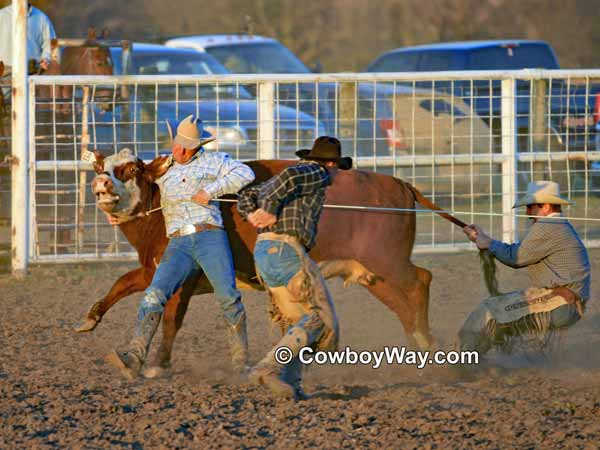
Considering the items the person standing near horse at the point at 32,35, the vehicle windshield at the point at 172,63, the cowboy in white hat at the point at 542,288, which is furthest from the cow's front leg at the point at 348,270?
the vehicle windshield at the point at 172,63

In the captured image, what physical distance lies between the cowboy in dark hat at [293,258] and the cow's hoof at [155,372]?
3.01 ft

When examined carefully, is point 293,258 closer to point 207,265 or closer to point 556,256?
point 207,265

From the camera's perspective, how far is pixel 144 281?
276 inches

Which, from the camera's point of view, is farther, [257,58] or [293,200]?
[257,58]

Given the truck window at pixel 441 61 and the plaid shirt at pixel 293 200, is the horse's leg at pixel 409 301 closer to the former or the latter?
the plaid shirt at pixel 293 200

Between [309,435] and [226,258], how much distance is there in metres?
1.67

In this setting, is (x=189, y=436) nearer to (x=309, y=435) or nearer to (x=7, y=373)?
(x=309, y=435)

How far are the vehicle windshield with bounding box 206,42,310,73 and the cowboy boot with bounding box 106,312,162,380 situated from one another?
9.88m

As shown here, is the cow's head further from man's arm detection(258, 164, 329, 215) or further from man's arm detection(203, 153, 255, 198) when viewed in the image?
man's arm detection(258, 164, 329, 215)

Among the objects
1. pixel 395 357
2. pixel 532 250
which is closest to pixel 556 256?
pixel 532 250

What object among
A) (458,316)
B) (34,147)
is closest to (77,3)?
(34,147)

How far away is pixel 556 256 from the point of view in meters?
6.63

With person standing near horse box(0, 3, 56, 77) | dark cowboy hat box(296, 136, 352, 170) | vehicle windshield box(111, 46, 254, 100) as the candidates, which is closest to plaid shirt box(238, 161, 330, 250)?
dark cowboy hat box(296, 136, 352, 170)

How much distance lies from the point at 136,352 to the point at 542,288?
2.28m
